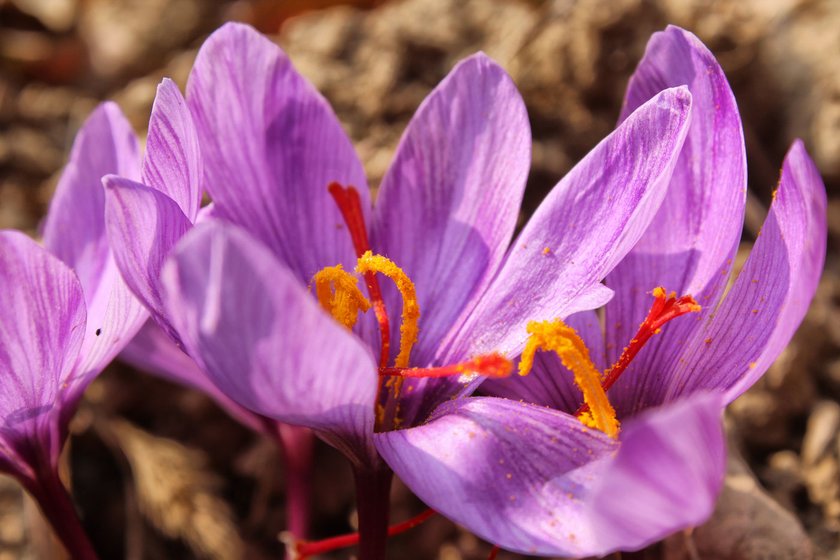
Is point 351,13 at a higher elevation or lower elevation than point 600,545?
higher

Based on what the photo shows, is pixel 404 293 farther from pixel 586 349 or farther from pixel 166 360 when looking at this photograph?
pixel 166 360

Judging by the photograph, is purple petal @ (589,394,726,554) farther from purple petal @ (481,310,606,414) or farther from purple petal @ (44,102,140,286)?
purple petal @ (44,102,140,286)

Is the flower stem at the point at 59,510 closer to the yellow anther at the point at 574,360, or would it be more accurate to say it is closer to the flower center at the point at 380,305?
the flower center at the point at 380,305

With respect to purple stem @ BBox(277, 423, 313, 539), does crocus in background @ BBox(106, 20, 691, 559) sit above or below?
above

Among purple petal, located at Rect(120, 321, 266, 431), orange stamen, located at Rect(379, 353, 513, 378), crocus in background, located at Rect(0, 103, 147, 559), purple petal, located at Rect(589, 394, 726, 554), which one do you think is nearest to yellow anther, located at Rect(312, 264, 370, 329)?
orange stamen, located at Rect(379, 353, 513, 378)

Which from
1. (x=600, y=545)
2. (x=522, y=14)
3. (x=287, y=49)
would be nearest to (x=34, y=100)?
(x=287, y=49)

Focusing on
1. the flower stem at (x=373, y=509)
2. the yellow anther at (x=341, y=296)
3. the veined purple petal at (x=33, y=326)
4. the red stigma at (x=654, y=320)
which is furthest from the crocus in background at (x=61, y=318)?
the red stigma at (x=654, y=320)

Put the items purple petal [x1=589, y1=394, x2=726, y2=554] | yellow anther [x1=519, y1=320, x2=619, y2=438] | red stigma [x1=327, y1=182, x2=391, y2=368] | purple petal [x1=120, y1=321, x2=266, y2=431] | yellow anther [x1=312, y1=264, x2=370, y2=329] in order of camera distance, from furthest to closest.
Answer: purple petal [x1=120, y1=321, x2=266, y2=431]
red stigma [x1=327, y1=182, x2=391, y2=368]
yellow anther [x1=312, y1=264, x2=370, y2=329]
yellow anther [x1=519, y1=320, x2=619, y2=438]
purple petal [x1=589, y1=394, x2=726, y2=554]

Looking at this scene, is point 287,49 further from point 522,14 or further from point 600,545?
point 600,545
